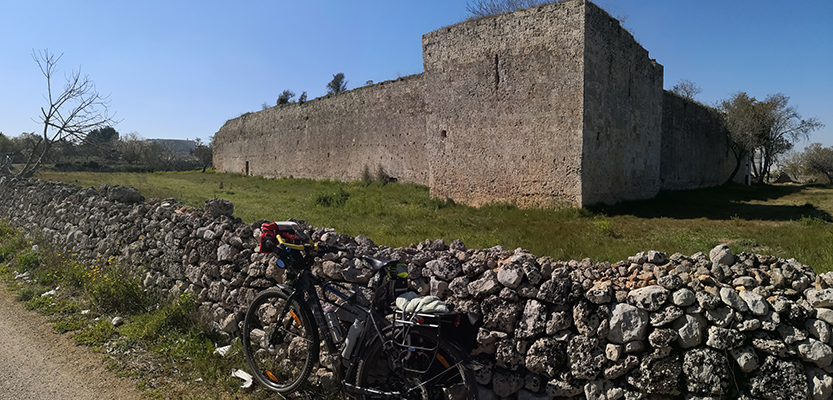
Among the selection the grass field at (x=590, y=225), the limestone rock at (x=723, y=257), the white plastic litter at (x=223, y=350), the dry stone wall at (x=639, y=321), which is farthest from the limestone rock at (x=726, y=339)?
the white plastic litter at (x=223, y=350)

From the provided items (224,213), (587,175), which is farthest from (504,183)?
(224,213)

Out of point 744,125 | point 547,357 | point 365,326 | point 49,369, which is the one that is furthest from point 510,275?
point 744,125

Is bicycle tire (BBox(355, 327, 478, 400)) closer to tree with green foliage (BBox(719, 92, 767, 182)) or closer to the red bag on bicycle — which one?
the red bag on bicycle

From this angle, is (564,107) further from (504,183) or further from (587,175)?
(504,183)

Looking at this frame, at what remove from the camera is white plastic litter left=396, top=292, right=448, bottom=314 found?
2.51 m

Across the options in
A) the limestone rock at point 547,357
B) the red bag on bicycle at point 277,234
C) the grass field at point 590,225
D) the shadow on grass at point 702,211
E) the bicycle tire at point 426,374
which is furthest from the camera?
the shadow on grass at point 702,211

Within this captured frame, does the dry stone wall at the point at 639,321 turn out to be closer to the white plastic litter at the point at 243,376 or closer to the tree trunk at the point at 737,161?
the white plastic litter at the point at 243,376

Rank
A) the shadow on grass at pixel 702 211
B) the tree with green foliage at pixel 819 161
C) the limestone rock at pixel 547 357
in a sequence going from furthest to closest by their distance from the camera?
the tree with green foliage at pixel 819 161
the shadow on grass at pixel 702 211
the limestone rock at pixel 547 357

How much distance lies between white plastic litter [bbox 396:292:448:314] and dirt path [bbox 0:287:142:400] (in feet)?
7.16

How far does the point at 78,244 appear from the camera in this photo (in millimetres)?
6781

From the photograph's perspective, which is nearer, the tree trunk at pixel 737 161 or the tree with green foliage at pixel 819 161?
the tree trunk at pixel 737 161

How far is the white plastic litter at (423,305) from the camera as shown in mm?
2510

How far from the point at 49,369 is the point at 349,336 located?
283 cm

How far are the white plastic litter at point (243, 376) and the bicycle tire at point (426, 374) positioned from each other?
44.9 inches
